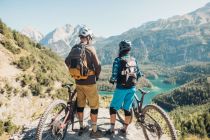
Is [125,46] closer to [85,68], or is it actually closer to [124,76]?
[124,76]

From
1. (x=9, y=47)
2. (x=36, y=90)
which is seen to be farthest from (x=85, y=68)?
(x=9, y=47)

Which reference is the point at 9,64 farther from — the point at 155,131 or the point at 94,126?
the point at 155,131

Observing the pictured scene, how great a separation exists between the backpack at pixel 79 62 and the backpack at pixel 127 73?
1.10 meters

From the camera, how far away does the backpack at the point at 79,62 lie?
7121 mm

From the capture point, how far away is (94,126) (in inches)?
320

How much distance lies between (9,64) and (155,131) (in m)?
18.9

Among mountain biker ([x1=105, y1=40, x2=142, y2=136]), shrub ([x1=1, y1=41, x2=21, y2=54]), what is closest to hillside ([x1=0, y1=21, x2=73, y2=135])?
shrub ([x1=1, y1=41, x2=21, y2=54])

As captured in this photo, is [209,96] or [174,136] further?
[209,96]

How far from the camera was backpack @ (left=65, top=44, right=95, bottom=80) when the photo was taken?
7.12 m

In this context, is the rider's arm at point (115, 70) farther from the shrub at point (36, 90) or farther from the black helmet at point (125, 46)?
the shrub at point (36, 90)

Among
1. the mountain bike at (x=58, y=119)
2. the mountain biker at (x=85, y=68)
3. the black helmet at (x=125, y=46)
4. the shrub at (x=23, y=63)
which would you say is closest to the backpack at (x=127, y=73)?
the black helmet at (x=125, y=46)

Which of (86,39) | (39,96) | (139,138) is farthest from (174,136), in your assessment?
(39,96)

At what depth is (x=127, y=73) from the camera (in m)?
7.72

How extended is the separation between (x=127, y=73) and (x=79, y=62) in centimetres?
154
